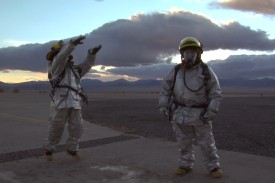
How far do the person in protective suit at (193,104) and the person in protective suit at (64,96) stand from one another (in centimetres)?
147

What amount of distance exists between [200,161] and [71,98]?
88.9 inches

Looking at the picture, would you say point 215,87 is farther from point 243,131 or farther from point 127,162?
point 243,131

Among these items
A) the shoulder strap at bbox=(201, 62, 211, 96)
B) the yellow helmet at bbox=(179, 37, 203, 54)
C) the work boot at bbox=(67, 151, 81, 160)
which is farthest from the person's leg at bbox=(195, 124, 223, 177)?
the work boot at bbox=(67, 151, 81, 160)

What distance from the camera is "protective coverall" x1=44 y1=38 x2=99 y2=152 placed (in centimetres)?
700

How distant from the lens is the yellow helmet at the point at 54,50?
7281mm

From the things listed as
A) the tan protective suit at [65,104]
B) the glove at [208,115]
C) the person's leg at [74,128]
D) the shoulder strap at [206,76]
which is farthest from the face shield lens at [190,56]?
the person's leg at [74,128]

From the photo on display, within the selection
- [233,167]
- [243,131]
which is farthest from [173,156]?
[243,131]

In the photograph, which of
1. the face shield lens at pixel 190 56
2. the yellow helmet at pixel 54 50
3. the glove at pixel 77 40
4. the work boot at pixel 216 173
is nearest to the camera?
the work boot at pixel 216 173

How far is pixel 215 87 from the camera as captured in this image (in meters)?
6.26

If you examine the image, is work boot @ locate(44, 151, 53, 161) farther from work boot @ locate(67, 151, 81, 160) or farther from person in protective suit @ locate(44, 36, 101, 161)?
work boot @ locate(67, 151, 81, 160)

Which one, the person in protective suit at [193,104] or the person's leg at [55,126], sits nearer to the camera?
the person in protective suit at [193,104]

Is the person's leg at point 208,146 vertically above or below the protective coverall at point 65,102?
below

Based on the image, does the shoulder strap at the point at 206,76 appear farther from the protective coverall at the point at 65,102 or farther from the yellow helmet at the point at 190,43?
the protective coverall at the point at 65,102

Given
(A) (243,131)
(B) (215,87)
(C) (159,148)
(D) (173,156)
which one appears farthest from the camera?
(A) (243,131)
